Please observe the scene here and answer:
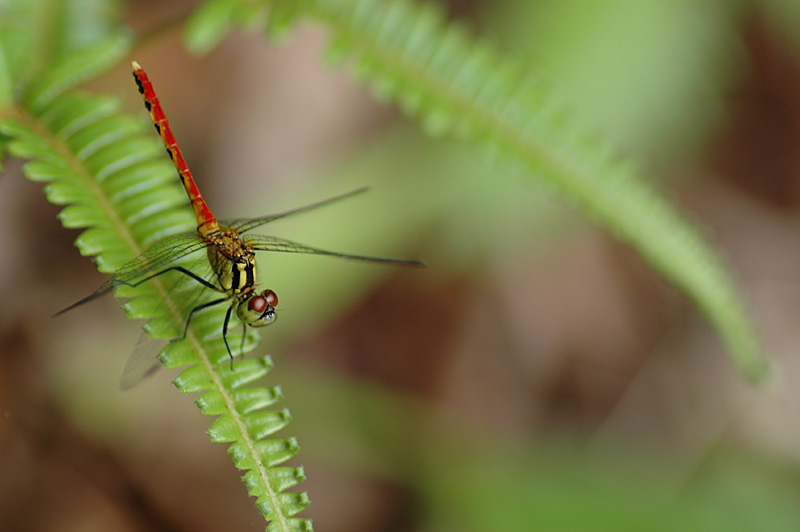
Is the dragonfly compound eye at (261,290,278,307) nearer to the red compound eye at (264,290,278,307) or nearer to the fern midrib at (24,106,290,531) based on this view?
the red compound eye at (264,290,278,307)

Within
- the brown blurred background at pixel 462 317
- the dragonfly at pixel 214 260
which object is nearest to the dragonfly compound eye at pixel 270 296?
the dragonfly at pixel 214 260

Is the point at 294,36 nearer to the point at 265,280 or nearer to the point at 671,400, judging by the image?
the point at 265,280

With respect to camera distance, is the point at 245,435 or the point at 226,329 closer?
the point at 245,435

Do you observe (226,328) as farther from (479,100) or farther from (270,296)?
(479,100)

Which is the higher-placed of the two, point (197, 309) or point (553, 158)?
point (553, 158)

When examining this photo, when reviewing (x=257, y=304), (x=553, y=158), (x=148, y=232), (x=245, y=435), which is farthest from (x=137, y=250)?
(x=553, y=158)

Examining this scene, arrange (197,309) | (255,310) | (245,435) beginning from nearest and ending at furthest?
(245,435) → (197,309) → (255,310)

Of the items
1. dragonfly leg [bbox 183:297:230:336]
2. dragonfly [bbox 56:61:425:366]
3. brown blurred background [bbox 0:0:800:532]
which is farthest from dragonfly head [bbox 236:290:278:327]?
brown blurred background [bbox 0:0:800:532]
